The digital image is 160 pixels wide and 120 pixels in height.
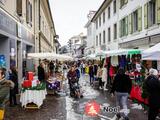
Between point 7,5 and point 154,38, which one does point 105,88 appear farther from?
point 7,5

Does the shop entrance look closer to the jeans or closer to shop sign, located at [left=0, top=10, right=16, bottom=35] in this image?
shop sign, located at [left=0, top=10, right=16, bottom=35]

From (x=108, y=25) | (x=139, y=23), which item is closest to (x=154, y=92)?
(x=139, y=23)

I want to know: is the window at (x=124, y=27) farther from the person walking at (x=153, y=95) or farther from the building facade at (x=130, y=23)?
the person walking at (x=153, y=95)

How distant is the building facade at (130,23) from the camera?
73.4ft

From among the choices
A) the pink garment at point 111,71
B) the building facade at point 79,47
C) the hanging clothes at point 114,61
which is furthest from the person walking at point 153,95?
the building facade at point 79,47

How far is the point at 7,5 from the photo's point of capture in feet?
50.8

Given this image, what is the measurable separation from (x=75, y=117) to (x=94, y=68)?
16.1m

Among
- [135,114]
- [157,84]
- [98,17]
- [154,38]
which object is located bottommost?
[135,114]

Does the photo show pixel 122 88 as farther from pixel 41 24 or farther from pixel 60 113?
pixel 41 24

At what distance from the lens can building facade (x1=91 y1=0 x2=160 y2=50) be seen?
2238 centimetres

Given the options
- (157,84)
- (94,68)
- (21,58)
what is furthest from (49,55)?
(157,84)

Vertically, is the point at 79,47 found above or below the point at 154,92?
Result: above

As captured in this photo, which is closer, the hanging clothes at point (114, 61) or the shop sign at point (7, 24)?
the shop sign at point (7, 24)

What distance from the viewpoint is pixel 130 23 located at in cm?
2767
